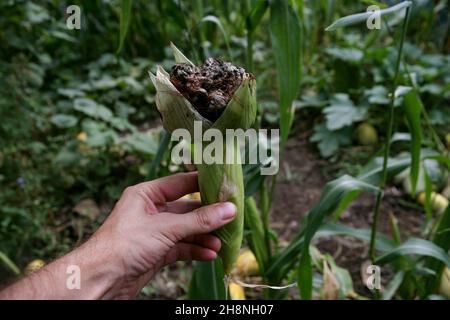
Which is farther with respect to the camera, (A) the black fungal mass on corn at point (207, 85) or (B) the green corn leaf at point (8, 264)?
(B) the green corn leaf at point (8, 264)

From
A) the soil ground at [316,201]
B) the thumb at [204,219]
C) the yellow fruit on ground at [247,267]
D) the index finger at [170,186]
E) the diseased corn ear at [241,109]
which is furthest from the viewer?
the soil ground at [316,201]

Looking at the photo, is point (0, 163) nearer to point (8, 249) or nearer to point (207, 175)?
point (8, 249)

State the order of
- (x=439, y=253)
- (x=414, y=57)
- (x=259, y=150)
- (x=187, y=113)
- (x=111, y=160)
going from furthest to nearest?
(x=414, y=57) < (x=111, y=160) < (x=259, y=150) < (x=439, y=253) < (x=187, y=113)

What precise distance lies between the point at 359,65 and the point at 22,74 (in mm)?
1628

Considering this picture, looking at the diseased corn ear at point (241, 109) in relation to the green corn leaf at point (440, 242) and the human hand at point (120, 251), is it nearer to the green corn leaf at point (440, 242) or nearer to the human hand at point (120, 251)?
the human hand at point (120, 251)

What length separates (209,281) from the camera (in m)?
1.07

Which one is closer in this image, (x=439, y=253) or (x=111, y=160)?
(x=439, y=253)

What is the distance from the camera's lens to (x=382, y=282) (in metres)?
1.43

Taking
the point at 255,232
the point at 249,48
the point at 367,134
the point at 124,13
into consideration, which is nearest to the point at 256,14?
the point at 249,48

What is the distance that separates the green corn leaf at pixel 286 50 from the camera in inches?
37.6

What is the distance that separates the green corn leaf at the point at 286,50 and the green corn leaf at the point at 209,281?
392mm

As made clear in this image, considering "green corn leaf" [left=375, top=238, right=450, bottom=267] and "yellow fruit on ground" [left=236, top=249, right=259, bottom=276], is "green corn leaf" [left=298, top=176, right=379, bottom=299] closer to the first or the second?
"green corn leaf" [left=375, top=238, right=450, bottom=267]

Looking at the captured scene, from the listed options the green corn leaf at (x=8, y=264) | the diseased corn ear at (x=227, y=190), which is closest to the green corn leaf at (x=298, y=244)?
the diseased corn ear at (x=227, y=190)
